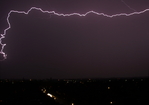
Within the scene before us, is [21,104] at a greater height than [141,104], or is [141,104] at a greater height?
[141,104]

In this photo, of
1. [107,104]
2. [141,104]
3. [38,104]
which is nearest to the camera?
[38,104]

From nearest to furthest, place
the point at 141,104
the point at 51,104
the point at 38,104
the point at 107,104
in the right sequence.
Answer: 1. the point at 51,104
2. the point at 38,104
3. the point at 107,104
4. the point at 141,104

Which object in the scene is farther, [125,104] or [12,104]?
[125,104]

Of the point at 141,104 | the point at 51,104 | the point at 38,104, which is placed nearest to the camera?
the point at 51,104

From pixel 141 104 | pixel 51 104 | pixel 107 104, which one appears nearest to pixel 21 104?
pixel 51 104

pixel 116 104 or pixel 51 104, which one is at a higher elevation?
pixel 116 104

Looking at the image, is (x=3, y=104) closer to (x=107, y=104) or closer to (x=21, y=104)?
(x=21, y=104)

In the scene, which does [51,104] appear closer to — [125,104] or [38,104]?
[38,104]

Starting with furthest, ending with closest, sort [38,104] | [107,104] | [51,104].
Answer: [107,104], [38,104], [51,104]

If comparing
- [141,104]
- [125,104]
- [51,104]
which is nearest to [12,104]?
[51,104]
